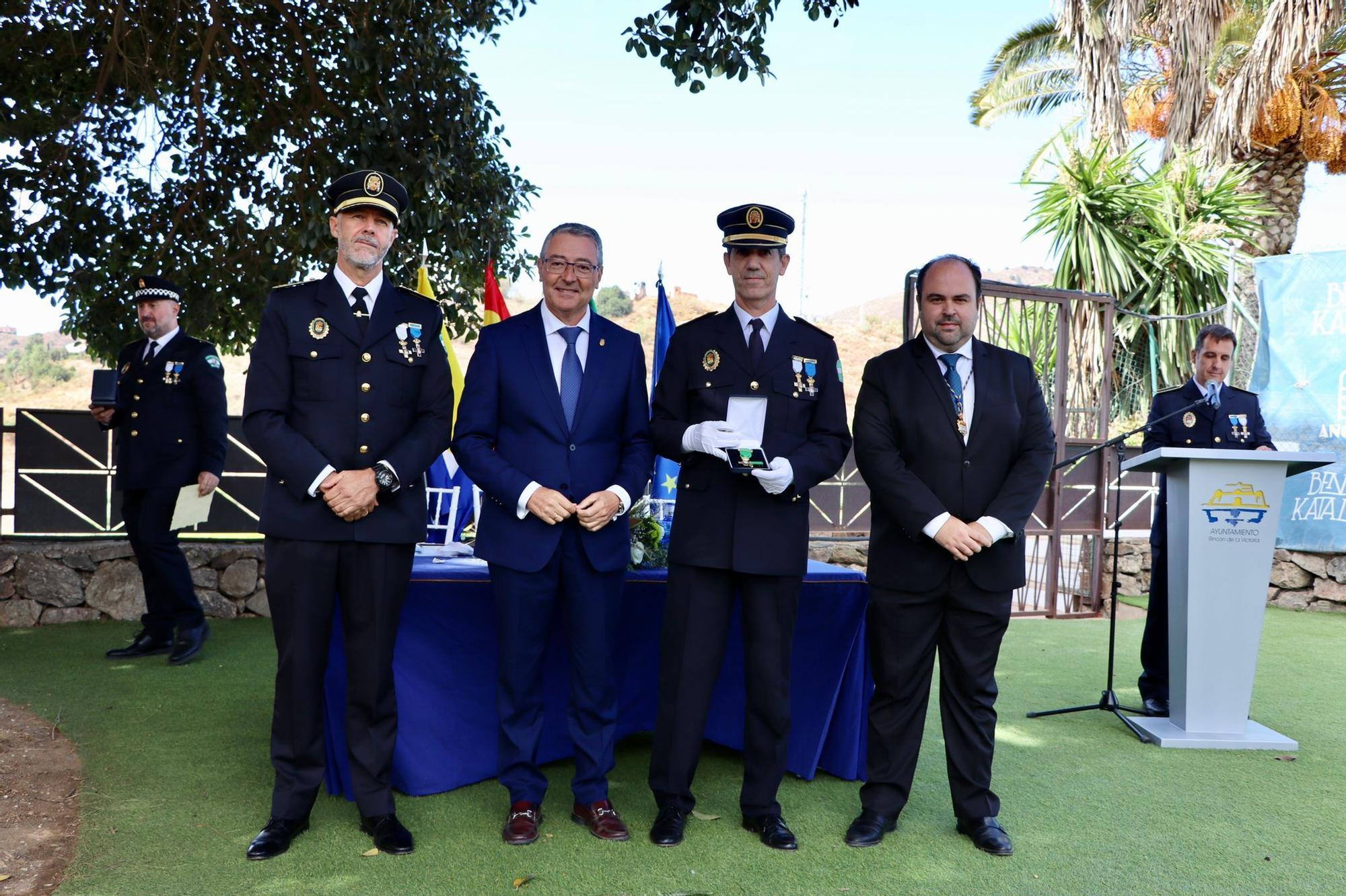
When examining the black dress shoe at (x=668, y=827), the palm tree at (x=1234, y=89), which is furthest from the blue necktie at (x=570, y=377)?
the palm tree at (x=1234, y=89)

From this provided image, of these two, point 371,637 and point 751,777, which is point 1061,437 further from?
point 371,637

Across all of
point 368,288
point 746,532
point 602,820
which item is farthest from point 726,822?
point 368,288

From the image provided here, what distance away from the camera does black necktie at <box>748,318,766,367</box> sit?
3148mm

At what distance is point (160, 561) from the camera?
210 inches

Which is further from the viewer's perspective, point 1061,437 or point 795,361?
point 1061,437

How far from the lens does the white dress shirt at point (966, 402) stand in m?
2.98

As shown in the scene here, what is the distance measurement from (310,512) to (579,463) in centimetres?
79

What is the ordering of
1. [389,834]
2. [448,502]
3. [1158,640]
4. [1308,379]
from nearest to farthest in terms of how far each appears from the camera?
[389,834], [1158,640], [448,502], [1308,379]

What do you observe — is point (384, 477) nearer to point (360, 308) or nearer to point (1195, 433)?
point (360, 308)

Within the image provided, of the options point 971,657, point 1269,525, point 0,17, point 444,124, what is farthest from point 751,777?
point 0,17

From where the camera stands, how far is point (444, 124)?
20.2 feet

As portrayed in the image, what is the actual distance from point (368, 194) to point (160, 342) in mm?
3022

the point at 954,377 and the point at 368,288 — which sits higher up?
the point at 368,288

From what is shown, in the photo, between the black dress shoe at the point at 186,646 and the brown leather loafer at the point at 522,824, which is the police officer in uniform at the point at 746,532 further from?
the black dress shoe at the point at 186,646
